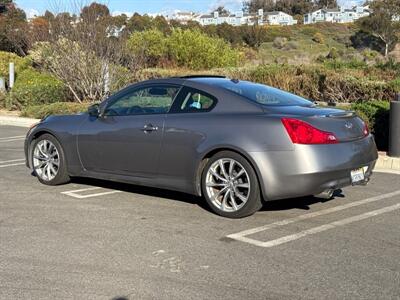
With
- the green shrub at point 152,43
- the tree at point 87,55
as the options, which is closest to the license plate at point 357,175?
the tree at point 87,55

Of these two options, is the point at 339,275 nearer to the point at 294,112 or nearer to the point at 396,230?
the point at 396,230

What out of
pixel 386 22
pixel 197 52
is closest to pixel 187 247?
pixel 197 52

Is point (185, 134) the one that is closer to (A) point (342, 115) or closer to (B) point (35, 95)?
(A) point (342, 115)

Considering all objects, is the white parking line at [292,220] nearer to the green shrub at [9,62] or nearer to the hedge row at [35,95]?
the hedge row at [35,95]

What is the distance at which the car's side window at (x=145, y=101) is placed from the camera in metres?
6.77

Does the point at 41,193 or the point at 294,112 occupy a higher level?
the point at 294,112

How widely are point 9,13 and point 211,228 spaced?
3891 centimetres

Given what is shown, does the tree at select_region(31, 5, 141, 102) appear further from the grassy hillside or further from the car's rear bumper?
the grassy hillside

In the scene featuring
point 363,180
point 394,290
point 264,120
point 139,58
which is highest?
point 139,58

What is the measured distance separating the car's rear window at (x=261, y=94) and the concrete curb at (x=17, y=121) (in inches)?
426

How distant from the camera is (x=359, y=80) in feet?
50.0

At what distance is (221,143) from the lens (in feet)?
20.0

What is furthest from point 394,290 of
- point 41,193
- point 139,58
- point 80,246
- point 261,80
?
point 139,58

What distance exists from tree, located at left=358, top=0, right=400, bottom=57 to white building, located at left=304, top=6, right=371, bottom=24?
32700 millimetres
